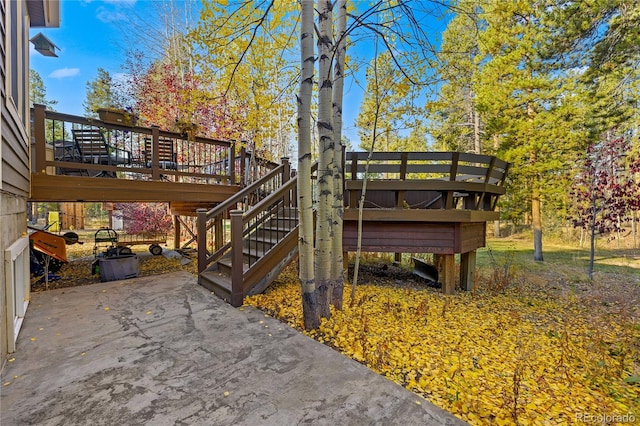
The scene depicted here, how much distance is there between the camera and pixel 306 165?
10.4ft

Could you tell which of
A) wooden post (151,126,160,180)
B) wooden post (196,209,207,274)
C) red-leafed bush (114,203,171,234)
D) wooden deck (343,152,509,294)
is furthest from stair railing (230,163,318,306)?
red-leafed bush (114,203,171,234)

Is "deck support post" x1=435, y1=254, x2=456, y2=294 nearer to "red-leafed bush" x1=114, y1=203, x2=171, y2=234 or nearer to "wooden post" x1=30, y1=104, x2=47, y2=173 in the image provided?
"wooden post" x1=30, y1=104, x2=47, y2=173

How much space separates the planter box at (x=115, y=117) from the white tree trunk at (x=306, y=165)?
4.19 meters

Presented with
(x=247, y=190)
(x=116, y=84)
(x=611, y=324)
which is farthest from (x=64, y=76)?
(x=611, y=324)

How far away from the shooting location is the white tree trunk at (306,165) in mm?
3107

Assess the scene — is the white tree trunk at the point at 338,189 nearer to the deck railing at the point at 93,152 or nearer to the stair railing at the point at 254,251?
the stair railing at the point at 254,251

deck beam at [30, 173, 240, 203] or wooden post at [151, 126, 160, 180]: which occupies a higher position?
wooden post at [151, 126, 160, 180]

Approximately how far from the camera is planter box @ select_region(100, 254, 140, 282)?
541 centimetres

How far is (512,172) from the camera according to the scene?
10.3 meters

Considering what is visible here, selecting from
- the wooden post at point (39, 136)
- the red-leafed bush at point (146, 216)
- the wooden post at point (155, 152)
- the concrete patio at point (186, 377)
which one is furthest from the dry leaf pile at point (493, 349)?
the red-leafed bush at point (146, 216)

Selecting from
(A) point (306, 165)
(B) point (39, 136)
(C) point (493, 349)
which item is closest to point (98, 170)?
(B) point (39, 136)

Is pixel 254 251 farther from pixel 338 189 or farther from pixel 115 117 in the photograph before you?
pixel 115 117

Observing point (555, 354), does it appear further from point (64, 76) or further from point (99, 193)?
point (64, 76)

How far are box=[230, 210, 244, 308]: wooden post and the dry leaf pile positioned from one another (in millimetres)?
239
